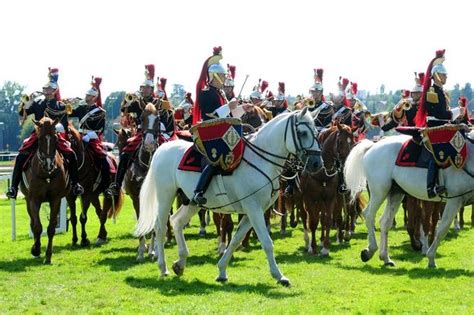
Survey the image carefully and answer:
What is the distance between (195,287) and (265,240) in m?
1.27

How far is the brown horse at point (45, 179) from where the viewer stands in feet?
48.6

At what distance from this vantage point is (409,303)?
34.4 feet

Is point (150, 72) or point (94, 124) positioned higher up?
point (150, 72)

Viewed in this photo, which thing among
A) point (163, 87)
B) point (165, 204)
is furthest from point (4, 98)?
point (165, 204)

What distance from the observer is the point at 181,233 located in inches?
520

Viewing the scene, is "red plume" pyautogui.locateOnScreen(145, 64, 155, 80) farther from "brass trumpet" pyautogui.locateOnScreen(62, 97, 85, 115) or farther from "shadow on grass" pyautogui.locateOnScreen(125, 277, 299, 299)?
"shadow on grass" pyautogui.locateOnScreen(125, 277, 299, 299)

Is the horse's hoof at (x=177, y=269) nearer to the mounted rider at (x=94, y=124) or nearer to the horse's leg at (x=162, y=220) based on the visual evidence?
the horse's leg at (x=162, y=220)

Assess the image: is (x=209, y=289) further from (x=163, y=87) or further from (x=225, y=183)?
(x=163, y=87)

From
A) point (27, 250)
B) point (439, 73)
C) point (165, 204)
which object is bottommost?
point (27, 250)

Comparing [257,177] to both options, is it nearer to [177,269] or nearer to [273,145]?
[273,145]

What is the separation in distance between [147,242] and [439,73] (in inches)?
285

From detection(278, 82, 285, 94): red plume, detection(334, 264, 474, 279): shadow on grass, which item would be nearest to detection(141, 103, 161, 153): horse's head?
detection(334, 264, 474, 279): shadow on grass

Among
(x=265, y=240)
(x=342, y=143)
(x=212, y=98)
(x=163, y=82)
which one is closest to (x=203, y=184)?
(x=265, y=240)

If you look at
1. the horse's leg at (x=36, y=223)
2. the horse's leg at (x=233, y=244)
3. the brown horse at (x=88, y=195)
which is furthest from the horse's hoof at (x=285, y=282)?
the brown horse at (x=88, y=195)
